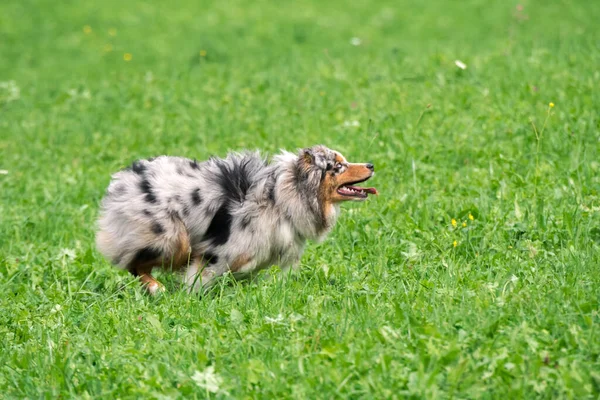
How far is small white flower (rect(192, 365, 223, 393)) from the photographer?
4496 millimetres

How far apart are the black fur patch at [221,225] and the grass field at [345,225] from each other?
15.1 inches

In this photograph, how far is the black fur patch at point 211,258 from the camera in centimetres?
644

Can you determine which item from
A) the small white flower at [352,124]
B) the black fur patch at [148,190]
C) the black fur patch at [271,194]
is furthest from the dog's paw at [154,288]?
the small white flower at [352,124]

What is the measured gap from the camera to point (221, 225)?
642 cm

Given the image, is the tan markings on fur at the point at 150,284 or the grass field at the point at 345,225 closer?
the grass field at the point at 345,225

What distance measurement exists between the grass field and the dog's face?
555 mm

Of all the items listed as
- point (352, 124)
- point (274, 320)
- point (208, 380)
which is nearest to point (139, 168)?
point (274, 320)

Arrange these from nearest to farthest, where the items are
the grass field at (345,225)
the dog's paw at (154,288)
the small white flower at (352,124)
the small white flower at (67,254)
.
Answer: the grass field at (345,225), the dog's paw at (154,288), the small white flower at (67,254), the small white flower at (352,124)

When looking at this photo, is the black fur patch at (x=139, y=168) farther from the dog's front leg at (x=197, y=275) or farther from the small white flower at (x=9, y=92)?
the small white flower at (x=9, y=92)

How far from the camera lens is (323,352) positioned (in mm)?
4691

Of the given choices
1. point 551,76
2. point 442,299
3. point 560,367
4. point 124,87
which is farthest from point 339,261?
point 124,87

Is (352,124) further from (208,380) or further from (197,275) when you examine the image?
(208,380)

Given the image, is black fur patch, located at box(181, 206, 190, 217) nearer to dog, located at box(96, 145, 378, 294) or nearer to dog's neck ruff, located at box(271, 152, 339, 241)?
dog, located at box(96, 145, 378, 294)

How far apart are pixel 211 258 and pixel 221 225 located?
10.9 inches
